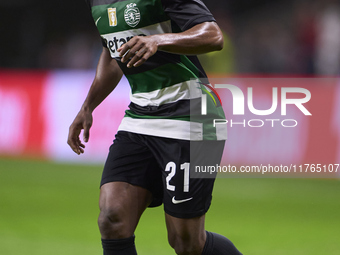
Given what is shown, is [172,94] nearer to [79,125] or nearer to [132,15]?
[132,15]

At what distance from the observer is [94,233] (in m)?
4.79

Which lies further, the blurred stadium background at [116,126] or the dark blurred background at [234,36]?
the dark blurred background at [234,36]

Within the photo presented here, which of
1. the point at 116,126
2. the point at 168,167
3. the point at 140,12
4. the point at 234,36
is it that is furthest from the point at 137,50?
the point at 234,36

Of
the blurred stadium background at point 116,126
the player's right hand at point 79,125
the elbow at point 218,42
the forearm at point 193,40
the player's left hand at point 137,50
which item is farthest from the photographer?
the blurred stadium background at point 116,126

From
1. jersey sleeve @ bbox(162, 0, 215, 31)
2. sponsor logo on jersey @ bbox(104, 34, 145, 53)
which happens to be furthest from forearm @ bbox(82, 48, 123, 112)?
jersey sleeve @ bbox(162, 0, 215, 31)

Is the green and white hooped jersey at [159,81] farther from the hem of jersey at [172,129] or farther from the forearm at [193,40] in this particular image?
the forearm at [193,40]

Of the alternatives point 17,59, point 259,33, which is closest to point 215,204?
point 259,33

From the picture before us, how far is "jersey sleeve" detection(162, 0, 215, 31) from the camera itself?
272cm

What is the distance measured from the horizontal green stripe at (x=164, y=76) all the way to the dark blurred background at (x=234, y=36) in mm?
7231

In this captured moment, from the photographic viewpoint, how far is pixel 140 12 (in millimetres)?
2918

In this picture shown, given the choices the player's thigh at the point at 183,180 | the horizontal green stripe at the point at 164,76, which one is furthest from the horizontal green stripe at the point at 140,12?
the player's thigh at the point at 183,180

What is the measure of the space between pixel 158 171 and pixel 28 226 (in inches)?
90.9

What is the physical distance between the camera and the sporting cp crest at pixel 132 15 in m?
2.93

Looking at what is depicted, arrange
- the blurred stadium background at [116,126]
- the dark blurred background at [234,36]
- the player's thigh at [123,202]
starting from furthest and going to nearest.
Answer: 1. the dark blurred background at [234,36]
2. the blurred stadium background at [116,126]
3. the player's thigh at [123,202]
